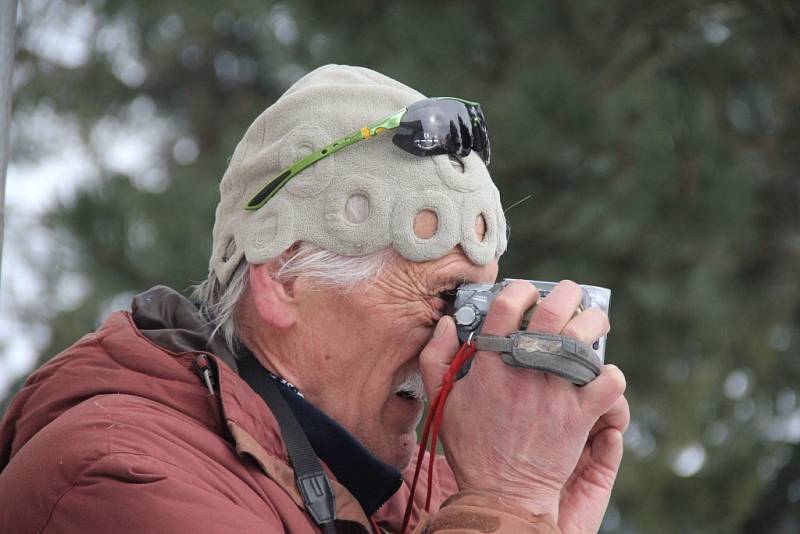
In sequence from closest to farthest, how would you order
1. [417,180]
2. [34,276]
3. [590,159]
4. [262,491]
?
[262,491] < [417,180] < [590,159] < [34,276]

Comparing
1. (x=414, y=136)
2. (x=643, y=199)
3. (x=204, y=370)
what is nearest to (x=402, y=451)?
(x=204, y=370)

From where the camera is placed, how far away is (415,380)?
2.14 metres

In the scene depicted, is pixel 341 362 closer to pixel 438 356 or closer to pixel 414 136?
pixel 438 356

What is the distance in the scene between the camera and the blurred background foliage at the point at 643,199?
418 centimetres

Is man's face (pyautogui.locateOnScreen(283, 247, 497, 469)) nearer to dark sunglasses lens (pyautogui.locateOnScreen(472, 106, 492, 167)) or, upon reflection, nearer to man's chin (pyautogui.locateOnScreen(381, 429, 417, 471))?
man's chin (pyautogui.locateOnScreen(381, 429, 417, 471))

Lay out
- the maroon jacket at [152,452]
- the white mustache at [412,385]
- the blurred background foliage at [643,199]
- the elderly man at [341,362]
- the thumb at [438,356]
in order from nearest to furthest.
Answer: the maroon jacket at [152,452] < the elderly man at [341,362] < the thumb at [438,356] < the white mustache at [412,385] < the blurred background foliage at [643,199]

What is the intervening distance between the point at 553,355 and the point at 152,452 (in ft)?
2.17

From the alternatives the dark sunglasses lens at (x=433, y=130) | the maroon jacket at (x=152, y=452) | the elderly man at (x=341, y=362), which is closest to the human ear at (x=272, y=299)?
the elderly man at (x=341, y=362)

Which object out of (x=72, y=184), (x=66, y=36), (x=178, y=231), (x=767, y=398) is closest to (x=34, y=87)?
(x=66, y=36)

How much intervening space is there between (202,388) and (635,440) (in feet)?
12.1

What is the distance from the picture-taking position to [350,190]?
2.04 m

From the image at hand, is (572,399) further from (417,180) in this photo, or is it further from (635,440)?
(635,440)

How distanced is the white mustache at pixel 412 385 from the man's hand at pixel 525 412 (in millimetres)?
177

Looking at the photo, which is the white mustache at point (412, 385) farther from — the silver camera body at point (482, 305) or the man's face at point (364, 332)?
the silver camera body at point (482, 305)
